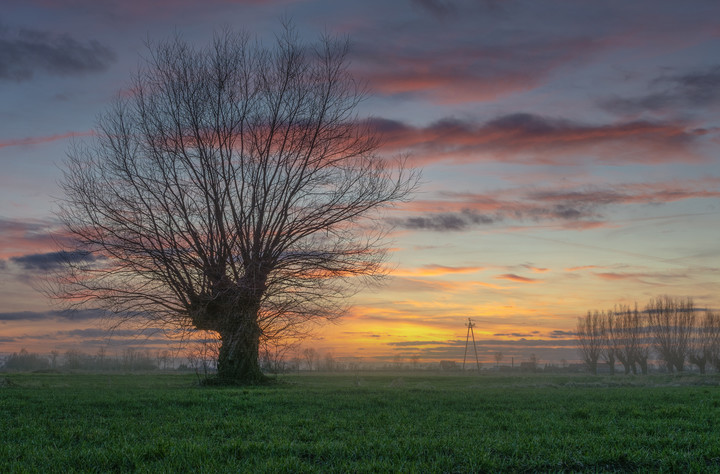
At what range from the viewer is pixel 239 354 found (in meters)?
23.5

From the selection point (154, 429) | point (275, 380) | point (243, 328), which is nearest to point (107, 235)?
point (243, 328)

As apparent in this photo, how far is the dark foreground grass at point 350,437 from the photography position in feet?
21.7

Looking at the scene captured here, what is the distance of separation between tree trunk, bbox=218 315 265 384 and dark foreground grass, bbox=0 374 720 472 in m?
9.87

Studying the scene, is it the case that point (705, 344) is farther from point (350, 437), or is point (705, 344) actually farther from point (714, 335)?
point (350, 437)

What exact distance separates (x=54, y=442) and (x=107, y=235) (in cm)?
1609

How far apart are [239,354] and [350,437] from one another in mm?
16319

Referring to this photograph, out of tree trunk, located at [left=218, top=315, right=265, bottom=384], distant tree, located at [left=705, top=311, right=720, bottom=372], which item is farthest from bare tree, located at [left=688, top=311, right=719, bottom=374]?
tree trunk, located at [left=218, top=315, right=265, bottom=384]

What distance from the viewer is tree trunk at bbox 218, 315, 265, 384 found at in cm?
2308

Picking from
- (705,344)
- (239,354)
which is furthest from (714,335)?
(239,354)

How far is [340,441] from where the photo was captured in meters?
7.88

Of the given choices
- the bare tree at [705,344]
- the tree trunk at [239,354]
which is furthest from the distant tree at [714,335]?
the tree trunk at [239,354]

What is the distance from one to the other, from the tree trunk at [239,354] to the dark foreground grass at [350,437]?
32.4ft

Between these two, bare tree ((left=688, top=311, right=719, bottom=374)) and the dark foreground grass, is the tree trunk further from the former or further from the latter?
bare tree ((left=688, top=311, right=719, bottom=374))

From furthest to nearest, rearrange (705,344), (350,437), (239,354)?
(705,344) → (239,354) → (350,437)
